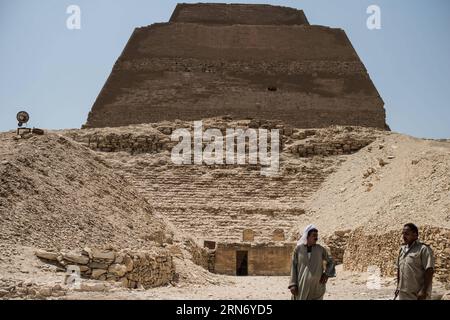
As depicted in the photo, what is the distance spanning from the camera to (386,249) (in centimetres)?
1334

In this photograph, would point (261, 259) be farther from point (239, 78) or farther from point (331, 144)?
point (239, 78)

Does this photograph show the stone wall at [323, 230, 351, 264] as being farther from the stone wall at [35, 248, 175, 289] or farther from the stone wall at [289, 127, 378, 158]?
the stone wall at [289, 127, 378, 158]

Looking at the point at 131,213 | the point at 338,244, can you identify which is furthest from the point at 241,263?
the point at 131,213

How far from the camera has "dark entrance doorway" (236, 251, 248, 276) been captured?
58.7ft

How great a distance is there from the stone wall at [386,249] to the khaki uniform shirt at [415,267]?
4.90 meters

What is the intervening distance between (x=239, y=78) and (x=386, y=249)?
20.0 metres

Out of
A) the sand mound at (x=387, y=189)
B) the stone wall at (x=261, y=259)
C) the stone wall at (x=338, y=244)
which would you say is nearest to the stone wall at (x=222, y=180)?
the stone wall at (x=261, y=259)

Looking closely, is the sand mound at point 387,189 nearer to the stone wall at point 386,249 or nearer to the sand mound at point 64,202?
the stone wall at point 386,249

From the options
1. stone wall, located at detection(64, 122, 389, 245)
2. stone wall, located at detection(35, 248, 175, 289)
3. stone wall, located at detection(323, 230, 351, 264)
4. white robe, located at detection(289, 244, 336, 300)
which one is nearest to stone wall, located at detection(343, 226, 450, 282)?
stone wall, located at detection(323, 230, 351, 264)

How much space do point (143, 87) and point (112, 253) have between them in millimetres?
22047

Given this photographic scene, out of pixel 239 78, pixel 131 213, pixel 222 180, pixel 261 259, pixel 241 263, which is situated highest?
pixel 239 78

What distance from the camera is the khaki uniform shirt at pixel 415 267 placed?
6500 millimetres

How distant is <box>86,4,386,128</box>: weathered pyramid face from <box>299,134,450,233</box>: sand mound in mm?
7193
